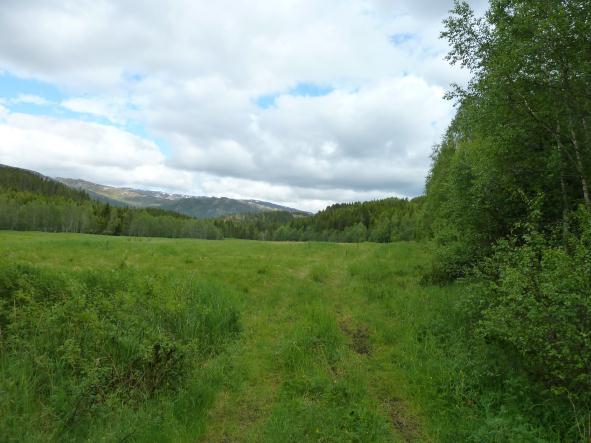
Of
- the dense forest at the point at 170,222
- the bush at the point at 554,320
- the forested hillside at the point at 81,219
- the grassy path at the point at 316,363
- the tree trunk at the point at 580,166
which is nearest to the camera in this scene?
the bush at the point at 554,320

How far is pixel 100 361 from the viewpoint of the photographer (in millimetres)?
6277

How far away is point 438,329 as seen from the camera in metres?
8.91

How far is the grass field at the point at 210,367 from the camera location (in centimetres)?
516

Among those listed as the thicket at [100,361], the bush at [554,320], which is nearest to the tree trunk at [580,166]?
the bush at [554,320]

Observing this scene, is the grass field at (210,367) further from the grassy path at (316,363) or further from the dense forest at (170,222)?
the dense forest at (170,222)

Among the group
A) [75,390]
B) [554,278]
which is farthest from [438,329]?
[75,390]

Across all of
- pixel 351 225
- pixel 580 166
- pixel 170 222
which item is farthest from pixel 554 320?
pixel 170 222

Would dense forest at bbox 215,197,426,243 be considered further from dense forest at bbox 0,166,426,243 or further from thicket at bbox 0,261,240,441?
thicket at bbox 0,261,240,441

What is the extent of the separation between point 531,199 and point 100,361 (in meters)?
10.9

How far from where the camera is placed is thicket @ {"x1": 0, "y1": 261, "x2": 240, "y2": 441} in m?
4.97

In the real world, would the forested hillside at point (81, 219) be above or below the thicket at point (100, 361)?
below

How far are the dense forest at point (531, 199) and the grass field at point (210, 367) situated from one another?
1.40m

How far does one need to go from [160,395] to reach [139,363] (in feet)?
2.93

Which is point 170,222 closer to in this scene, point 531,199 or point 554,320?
point 531,199
